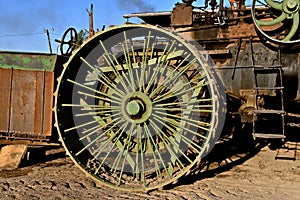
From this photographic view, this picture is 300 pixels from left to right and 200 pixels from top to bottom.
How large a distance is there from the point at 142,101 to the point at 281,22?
2627 millimetres

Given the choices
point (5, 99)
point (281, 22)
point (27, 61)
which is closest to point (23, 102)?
point (5, 99)

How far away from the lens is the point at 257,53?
643 cm

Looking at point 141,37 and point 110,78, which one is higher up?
point 141,37

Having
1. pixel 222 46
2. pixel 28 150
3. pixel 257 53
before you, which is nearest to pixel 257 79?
pixel 257 53

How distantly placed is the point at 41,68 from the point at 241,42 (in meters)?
3.47

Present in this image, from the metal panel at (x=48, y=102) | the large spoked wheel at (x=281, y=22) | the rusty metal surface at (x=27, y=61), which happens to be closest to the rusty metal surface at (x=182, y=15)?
the large spoked wheel at (x=281, y=22)

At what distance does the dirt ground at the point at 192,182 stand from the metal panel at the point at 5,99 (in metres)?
0.87

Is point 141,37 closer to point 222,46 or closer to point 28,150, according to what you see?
point 222,46

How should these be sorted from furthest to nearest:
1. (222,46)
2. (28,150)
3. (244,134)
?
(244,134)
(28,150)
(222,46)

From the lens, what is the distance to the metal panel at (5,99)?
278 inches

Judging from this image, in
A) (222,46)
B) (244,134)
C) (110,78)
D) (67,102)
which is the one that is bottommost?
(244,134)

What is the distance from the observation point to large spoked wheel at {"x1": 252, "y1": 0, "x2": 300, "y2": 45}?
6086 mm

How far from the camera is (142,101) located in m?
5.80

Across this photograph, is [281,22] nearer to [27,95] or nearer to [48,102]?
[48,102]
